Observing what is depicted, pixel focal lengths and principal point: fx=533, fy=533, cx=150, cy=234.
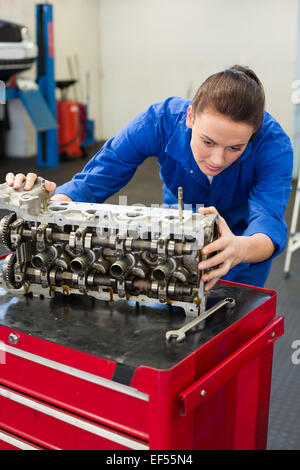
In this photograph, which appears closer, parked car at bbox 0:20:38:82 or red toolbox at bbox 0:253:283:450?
red toolbox at bbox 0:253:283:450

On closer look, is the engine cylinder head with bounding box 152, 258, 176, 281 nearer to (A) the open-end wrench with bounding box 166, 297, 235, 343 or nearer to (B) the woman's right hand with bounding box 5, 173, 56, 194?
(A) the open-end wrench with bounding box 166, 297, 235, 343

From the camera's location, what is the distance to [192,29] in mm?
6258

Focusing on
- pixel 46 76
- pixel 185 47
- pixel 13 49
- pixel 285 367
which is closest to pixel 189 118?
pixel 285 367

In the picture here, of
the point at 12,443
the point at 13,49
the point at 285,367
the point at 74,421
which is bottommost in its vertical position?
the point at 285,367

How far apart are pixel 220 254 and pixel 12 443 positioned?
0.57 meters

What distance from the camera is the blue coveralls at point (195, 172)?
1.33 m

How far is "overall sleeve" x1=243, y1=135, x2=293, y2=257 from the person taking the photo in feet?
4.19

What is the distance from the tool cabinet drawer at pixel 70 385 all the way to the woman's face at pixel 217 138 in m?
0.55

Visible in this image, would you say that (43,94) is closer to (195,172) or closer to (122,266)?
(195,172)

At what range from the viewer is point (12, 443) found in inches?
Answer: 42.9

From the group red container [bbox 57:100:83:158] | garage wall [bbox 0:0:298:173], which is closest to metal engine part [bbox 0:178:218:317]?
red container [bbox 57:100:83:158]

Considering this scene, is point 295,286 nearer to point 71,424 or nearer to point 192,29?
point 71,424

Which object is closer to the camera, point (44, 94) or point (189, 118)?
point (189, 118)
